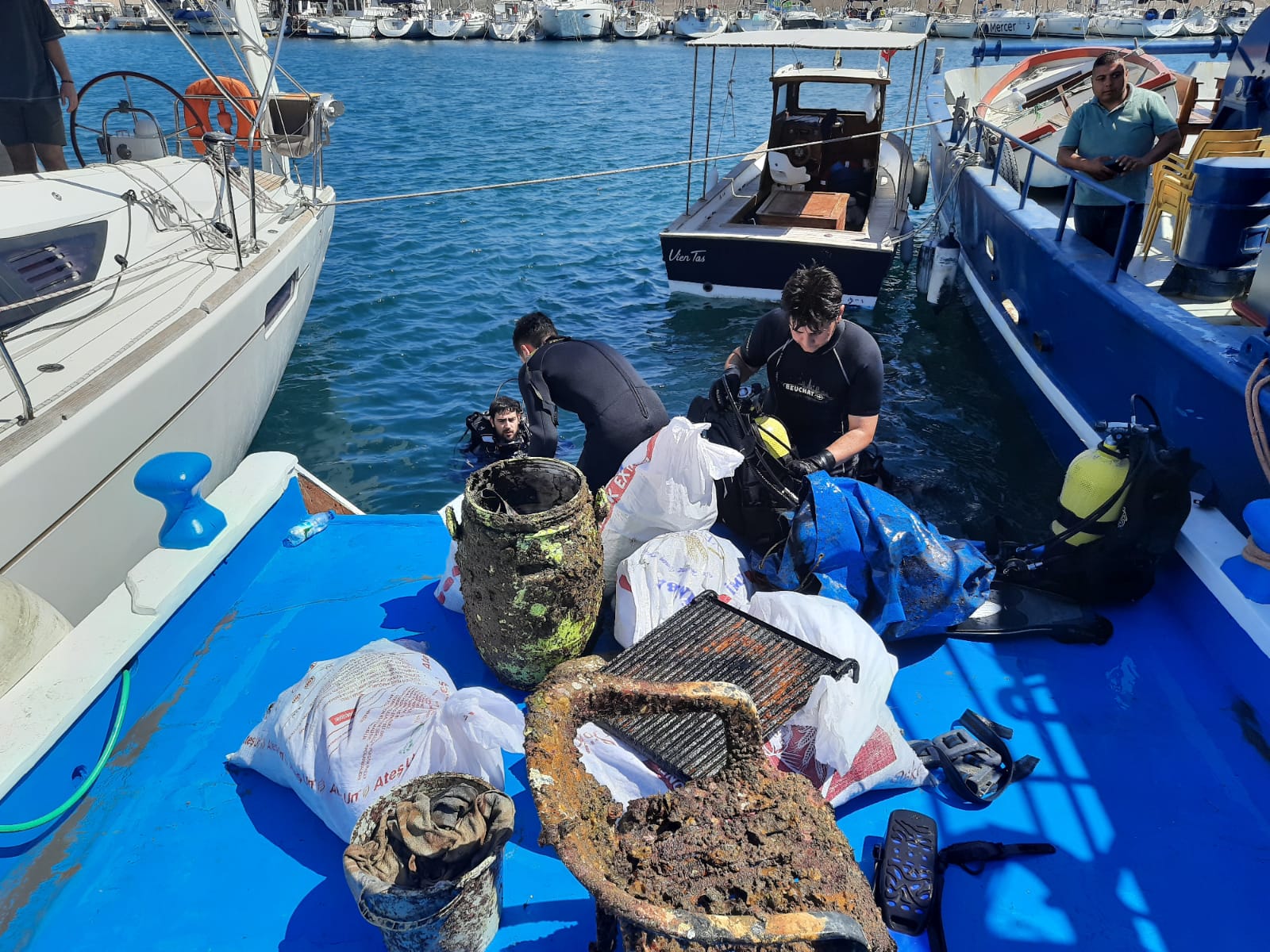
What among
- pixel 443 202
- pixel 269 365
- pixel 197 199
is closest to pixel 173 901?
pixel 269 365

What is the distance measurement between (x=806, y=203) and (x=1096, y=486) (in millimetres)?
7516

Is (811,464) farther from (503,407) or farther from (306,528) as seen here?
(503,407)

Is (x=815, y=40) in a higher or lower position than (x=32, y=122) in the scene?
higher

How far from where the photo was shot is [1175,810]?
2.47m

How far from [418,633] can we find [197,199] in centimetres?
471

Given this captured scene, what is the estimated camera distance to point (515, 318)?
9.70 meters

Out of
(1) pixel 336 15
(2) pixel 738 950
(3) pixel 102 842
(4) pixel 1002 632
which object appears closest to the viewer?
(2) pixel 738 950

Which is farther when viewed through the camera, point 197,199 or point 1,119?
point 197,199

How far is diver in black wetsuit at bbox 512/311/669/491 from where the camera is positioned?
3535 millimetres

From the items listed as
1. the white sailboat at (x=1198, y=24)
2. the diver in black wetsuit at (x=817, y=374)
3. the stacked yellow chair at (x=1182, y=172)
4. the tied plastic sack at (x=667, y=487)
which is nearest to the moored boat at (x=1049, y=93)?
the stacked yellow chair at (x=1182, y=172)

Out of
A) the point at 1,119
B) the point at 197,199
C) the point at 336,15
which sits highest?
the point at 336,15

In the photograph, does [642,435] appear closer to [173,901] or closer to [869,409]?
[869,409]

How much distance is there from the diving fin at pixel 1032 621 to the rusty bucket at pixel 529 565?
1521 mm

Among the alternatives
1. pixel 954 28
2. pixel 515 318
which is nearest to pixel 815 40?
pixel 515 318
